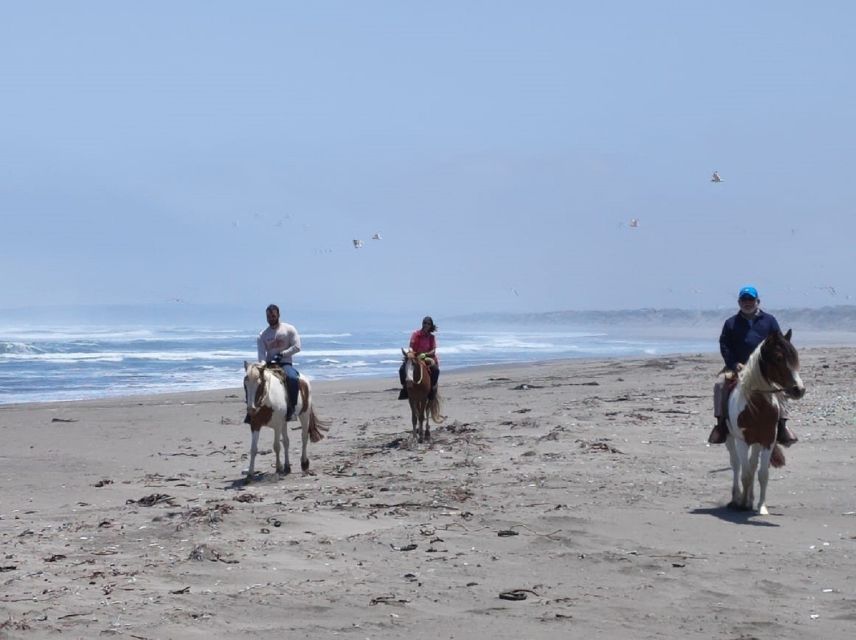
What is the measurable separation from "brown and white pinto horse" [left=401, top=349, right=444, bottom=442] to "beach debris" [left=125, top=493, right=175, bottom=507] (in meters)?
5.48

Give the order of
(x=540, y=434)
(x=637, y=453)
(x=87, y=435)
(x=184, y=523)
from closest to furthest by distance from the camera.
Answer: (x=184, y=523) < (x=637, y=453) < (x=540, y=434) < (x=87, y=435)

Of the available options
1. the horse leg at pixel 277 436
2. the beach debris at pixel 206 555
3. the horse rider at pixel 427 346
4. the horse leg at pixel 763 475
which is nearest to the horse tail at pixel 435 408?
the horse rider at pixel 427 346

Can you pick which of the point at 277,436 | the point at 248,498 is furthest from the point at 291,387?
the point at 248,498

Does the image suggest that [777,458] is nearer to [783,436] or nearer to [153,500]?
[783,436]

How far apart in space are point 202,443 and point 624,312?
12478cm

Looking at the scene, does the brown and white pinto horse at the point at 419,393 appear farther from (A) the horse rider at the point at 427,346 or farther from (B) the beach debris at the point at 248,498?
(B) the beach debris at the point at 248,498

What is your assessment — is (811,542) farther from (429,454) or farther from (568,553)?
(429,454)

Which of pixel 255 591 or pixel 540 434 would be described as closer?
pixel 255 591

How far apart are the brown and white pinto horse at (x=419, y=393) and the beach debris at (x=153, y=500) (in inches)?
216

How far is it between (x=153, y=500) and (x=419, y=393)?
608 centimetres

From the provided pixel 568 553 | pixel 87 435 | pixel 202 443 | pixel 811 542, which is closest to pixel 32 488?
pixel 202 443

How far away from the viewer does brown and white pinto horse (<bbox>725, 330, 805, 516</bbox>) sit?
972 cm

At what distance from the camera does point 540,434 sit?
653 inches

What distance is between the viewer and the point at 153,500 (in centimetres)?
1157
